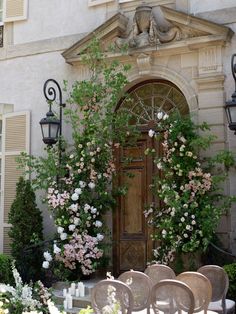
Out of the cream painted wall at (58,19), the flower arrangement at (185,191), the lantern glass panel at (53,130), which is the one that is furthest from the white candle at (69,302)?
the cream painted wall at (58,19)

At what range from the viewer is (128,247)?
7871mm

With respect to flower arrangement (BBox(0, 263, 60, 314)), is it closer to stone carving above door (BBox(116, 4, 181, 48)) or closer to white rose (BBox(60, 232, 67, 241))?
white rose (BBox(60, 232, 67, 241))

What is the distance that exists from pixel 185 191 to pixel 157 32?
2431 mm

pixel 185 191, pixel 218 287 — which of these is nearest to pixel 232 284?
pixel 218 287

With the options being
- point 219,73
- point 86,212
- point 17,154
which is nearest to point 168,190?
point 86,212

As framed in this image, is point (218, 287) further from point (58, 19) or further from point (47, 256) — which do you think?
point (58, 19)

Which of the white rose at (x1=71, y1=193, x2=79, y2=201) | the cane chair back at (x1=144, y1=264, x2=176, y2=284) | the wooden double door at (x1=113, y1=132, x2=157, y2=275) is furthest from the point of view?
the wooden double door at (x1=113, y1=132, x2=157, y2=275)

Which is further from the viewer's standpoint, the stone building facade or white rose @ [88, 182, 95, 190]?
white rose @ [88, 182, 95, 190]

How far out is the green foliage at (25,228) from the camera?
7777 mm

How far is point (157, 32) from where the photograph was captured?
25.1 feet

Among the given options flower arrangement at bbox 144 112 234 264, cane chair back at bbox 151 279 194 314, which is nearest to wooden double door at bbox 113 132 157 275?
flower arrangement at bbox 144 112 234 264

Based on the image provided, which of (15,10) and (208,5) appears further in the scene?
(15,10)

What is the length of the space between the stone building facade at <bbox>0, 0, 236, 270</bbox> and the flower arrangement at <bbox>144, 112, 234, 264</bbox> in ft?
1.06

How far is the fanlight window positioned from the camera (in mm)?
7836
